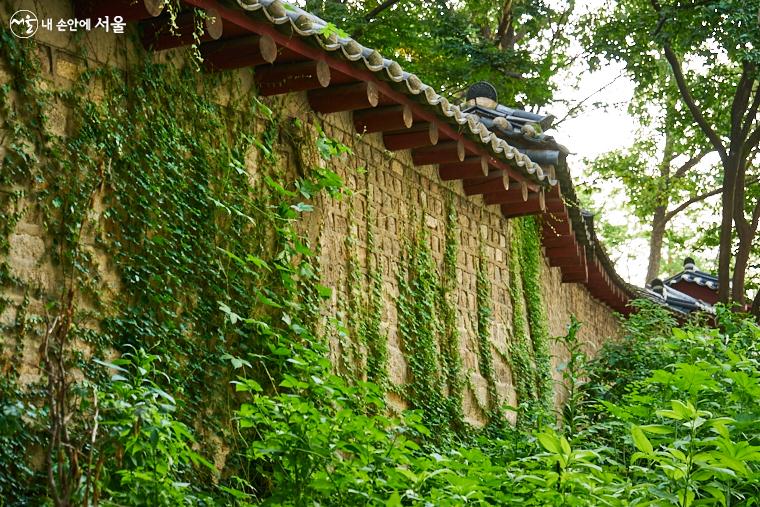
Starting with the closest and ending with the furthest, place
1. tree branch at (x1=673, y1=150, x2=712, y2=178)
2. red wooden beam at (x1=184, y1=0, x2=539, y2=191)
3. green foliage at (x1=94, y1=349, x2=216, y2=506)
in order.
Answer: green foliage at (x1=94, y1=349, x2=216, y2=506) → red wooden beam at (x1=184, y1=0, x2=539, y2=191) → tree branch at (x1=673, y1=150, x2=712, y2=178)

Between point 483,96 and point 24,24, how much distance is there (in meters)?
7.73

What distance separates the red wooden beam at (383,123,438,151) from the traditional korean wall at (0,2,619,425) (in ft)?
0.32

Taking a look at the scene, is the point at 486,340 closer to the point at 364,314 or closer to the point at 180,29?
the point at 364,314

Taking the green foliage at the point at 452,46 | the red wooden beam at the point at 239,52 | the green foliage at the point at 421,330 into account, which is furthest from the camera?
the green foliage at the point at 452,46

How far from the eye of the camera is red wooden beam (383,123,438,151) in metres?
8.17

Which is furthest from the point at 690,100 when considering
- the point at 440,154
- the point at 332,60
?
the point at 332,60

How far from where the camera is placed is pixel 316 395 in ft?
21.8

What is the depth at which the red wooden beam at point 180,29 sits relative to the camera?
5840 millimetres

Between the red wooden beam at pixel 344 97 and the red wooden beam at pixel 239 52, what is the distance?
845mm

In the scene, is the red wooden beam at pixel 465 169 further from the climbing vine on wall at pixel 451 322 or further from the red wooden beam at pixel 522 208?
the red wooden beam at pixel 522 208

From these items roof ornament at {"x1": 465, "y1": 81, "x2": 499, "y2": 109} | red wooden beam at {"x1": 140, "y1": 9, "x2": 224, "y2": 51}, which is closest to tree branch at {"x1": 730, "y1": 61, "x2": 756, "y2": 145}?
roof ornament at {"x1": 465, "y1": 81, "x2": 499, "y2": 109}

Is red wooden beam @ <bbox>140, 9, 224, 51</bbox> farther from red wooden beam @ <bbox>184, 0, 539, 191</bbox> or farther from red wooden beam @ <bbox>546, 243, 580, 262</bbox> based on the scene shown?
red wooden beam @ <bbox>546, 243, 580, 262</bbox>

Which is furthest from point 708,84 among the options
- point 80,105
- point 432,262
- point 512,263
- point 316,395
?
point 80,105

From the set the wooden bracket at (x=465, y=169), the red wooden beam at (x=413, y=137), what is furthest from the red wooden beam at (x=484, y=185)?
the red wooden beam at (x=413, y=137)
